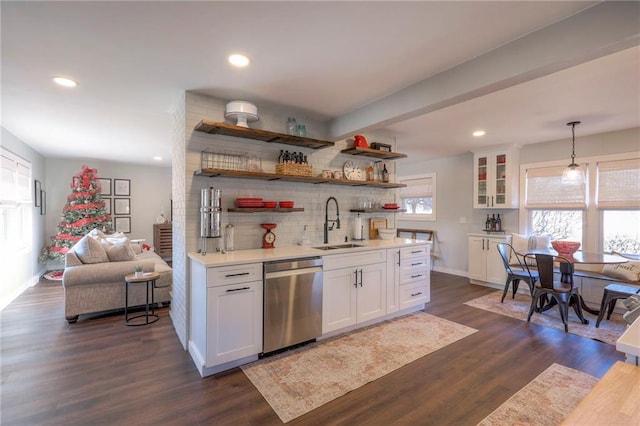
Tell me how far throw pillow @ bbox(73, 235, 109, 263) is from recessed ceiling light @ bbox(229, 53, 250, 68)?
3.25m

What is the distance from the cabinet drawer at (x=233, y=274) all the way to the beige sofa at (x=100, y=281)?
2105mm

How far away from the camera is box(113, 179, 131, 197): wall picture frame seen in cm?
732

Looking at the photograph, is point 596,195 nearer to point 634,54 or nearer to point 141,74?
point 634,54

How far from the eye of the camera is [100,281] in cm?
380

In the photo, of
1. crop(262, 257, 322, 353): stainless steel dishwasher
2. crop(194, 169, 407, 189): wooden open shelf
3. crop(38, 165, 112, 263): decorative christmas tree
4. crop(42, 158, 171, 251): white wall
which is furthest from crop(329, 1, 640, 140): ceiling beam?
crop(42, 158, 171, 251): white wall

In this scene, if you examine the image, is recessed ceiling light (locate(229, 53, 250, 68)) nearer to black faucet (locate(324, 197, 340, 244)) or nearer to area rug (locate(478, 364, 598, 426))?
black faucet (locate(324, 197, 340, 244))

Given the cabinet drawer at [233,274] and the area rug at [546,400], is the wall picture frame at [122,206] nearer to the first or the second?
the cabinet drawer at [233,274]

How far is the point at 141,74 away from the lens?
260 cm

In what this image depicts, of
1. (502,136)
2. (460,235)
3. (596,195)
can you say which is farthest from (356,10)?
(460,235)

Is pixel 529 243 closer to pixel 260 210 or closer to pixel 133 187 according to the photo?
pixel 260 210

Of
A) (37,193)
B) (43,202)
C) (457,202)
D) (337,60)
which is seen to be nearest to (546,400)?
(337,60)

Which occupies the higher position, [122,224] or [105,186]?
[105,186]

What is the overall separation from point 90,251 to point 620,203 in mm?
7278

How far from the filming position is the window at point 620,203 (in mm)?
4117
